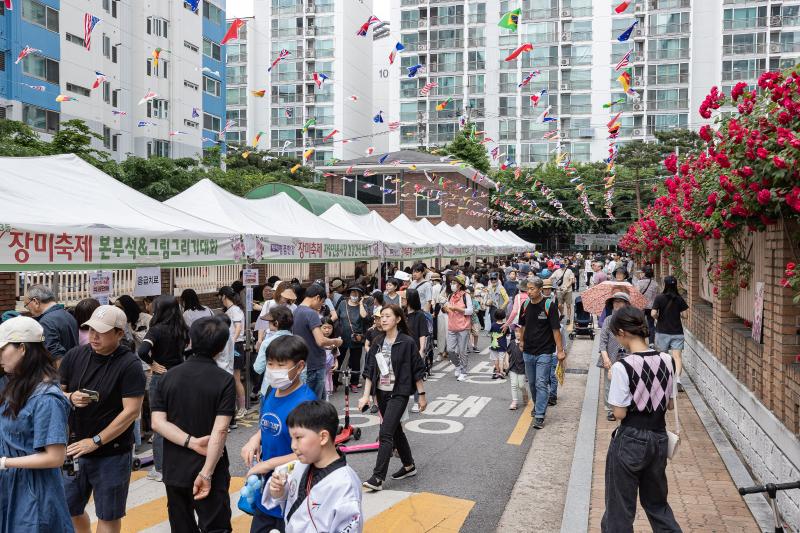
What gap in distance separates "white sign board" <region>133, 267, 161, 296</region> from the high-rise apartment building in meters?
17.3

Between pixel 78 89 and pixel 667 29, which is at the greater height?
pixel 667 29

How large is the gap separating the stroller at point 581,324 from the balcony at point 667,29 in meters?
46.8

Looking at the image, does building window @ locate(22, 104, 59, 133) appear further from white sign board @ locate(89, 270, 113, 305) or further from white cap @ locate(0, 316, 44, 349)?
white cap @ locate(0, 316, 44, 349)

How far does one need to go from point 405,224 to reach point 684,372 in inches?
493

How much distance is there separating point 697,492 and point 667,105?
57.5 meters

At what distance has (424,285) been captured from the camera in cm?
1365

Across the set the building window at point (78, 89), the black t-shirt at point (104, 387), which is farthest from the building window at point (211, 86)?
the black t-shirt at point (104, 387)

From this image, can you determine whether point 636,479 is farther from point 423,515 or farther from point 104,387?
point 104,387

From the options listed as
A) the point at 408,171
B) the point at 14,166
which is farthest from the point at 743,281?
the point at 408,171

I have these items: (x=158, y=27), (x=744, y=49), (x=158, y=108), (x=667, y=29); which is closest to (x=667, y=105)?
(x=667, y=29)

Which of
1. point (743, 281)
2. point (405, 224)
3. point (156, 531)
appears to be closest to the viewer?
point (156, 531)

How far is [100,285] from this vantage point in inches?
288

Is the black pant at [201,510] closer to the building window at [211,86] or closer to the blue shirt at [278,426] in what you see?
the blue shirt at [278,426]

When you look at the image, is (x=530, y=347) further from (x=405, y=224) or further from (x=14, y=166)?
(x=405, y=224)
